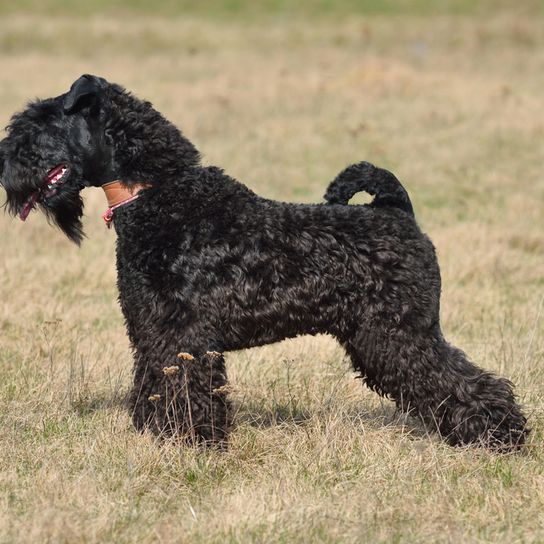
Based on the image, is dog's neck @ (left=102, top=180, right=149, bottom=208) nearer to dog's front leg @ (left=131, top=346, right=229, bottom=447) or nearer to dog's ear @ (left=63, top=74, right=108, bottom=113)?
dog's ear @ (left=63, top=74, right=108, bottom=113)

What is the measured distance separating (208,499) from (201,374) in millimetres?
746

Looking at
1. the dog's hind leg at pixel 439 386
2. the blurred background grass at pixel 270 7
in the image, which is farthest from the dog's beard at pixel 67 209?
the blurred background grass at pixel 270 7

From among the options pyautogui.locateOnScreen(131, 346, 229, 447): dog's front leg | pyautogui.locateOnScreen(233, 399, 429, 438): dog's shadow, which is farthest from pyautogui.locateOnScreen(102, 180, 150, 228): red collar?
pyautogui.locateOnScreen(233, 399, 429, 438): dog's shadow

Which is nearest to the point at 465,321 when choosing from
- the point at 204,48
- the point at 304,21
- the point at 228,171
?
the point at 228,171

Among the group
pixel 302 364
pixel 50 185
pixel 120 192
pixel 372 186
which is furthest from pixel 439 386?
pixel 50 185

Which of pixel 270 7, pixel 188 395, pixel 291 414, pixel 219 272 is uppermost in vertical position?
pixel 270 7

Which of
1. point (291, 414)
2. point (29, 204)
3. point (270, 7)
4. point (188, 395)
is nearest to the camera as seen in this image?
point (188, 395)

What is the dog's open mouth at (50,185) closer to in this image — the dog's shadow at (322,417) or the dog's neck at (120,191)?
the dog's neck at (120,191)

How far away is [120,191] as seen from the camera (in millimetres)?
5562

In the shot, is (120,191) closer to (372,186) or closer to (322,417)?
(372,186)

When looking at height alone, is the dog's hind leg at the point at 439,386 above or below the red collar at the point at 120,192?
below

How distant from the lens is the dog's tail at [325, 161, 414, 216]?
5.76m

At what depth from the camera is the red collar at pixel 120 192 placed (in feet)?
18.1

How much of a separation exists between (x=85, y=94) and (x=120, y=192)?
1.91 feet
